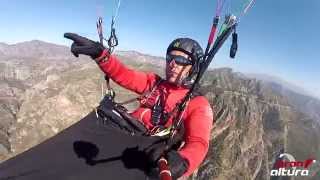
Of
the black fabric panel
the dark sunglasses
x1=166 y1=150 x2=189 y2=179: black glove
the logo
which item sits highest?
the logo

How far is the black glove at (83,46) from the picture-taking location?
611 cm

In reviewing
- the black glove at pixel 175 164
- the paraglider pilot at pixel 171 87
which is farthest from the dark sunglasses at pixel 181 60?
the black glove at pixel 175 164

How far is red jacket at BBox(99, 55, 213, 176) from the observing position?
5793 millimetres

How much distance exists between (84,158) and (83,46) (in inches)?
67.4

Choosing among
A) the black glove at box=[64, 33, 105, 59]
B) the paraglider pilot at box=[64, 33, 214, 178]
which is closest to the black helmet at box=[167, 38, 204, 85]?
the paraglider pilot at box=[64, 33, 214, 178]

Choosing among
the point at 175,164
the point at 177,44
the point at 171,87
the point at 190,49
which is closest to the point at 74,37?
the point at 177,44

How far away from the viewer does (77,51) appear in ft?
20.0

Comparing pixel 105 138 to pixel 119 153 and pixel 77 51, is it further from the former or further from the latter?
pixel 77 51

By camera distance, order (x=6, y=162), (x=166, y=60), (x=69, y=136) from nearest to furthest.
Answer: (x=6, y=162) → (x=69, y=136) → (x=166, y=60)

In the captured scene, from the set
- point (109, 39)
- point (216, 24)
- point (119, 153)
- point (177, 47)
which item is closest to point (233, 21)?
point (216, 24)

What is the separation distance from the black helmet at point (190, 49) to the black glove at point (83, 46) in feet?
4.74

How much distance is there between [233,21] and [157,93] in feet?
7.25

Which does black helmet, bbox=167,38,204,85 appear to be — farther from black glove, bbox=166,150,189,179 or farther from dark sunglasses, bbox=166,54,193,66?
black glove, bbox=166,150,189,179

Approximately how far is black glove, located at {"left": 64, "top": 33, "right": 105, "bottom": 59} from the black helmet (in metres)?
1.44
